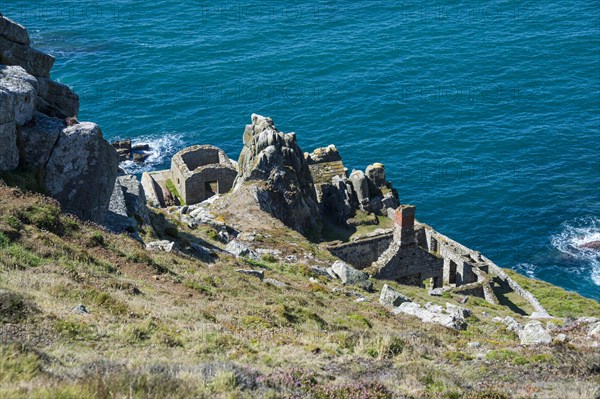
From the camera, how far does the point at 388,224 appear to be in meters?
67.0

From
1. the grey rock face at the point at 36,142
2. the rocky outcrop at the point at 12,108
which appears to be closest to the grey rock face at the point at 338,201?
the grey rock face at the point at 36,142

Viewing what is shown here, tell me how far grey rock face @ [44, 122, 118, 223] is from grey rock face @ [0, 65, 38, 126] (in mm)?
1781

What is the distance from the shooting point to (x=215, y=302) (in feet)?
93.6

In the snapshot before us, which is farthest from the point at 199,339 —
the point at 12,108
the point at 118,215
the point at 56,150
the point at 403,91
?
the point at 403,91

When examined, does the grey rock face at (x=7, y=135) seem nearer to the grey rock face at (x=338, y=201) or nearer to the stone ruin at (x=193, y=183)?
the stone ruin at (x=193, y=183)

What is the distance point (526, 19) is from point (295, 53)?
40.7 m

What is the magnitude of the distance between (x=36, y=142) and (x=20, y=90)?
89.4 inches

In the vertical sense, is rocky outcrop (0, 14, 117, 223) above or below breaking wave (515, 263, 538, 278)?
above

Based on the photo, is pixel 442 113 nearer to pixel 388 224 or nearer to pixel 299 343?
pixel 388 224

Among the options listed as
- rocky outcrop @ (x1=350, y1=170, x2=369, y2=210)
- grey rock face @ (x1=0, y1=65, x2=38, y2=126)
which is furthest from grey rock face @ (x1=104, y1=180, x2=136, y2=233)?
rocky outcrop @ (x1=350, y1=170, x2=369, y2=210)

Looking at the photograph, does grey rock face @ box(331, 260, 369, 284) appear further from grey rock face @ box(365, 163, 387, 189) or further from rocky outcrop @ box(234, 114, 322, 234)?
grey rock face @ box(365, 163, 387, 189)

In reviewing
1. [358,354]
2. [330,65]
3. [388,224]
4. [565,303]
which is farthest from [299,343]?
[330,65]

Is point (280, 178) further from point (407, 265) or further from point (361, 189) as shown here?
point (407, 265)

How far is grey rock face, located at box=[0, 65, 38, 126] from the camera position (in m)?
33.6
